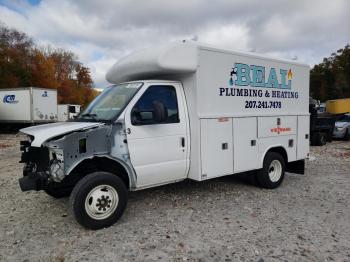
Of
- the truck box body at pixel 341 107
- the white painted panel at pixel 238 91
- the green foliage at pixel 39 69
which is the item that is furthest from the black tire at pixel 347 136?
the green foliage at pixel 39 69

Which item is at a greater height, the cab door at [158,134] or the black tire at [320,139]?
the cab door at [158,134]

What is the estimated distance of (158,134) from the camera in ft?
17.7

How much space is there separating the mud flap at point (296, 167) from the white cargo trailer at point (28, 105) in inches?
802

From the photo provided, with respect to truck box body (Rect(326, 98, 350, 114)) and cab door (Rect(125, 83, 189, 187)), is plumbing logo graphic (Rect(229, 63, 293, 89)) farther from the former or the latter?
truck box body (Rect(326, 98, 350, 114))

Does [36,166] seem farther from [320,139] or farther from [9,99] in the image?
[9,99]

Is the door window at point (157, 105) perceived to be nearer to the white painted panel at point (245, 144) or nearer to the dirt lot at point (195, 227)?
the white painted panel at point (245, 144)

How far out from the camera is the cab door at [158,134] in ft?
16.9

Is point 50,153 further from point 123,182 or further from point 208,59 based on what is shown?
point 208,59

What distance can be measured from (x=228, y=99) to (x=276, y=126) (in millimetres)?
1605

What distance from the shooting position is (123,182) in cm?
517

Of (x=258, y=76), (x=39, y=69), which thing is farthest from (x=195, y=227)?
(x=39, y=69)

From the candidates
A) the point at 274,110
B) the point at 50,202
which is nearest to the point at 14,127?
the point at 50,202

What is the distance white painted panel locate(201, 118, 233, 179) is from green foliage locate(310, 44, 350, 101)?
4157 cm

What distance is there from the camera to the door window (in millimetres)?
5176
